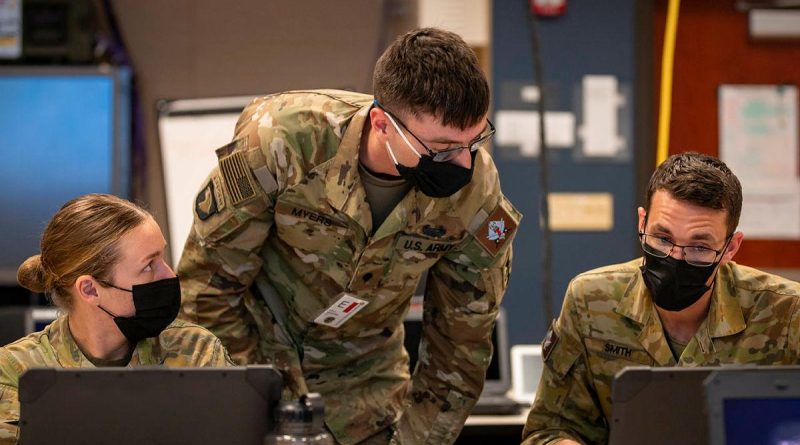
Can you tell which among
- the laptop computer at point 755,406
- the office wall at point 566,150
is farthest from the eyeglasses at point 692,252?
the office wall at point 566,150

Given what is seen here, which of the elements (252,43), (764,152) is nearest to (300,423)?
(252,43)

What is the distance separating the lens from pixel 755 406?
A: 1170mm

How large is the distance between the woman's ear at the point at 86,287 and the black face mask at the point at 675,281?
947 mm

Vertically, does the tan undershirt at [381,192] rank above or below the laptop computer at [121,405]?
above

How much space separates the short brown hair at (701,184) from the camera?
5.81ft

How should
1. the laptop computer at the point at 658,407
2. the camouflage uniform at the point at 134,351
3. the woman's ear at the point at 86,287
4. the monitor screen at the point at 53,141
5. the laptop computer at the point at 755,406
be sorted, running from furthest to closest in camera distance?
1. the monitor screen at the point at 53,141
2. the woman's ear at the point at 86,287
3. the camouflage uniform at the point at 134,351
4. the laptop computer at the point at 658,407
5. the laptop computer at the point at 755,406

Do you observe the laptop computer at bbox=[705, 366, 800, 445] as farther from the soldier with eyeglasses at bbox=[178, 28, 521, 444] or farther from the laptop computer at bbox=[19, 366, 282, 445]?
the soldier with eyeglasses at bbox=[178, 28, 521, 444]

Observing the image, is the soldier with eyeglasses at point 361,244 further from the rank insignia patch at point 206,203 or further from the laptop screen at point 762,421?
the laptop screen at point 762,421

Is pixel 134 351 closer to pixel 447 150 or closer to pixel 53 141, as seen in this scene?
pixel 447 150

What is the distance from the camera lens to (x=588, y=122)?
379 cm

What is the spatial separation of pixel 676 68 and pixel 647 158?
15.5 inches

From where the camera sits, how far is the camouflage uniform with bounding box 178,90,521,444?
1843 millimetres

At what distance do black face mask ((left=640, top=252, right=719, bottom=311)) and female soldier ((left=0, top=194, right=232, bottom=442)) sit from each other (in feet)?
2.46

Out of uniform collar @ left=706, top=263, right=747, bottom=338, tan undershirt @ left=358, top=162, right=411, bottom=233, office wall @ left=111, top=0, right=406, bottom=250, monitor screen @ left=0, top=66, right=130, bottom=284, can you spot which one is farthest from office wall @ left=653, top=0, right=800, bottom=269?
tan undershirt @ left=358, top=162, right=411, bottom=233
